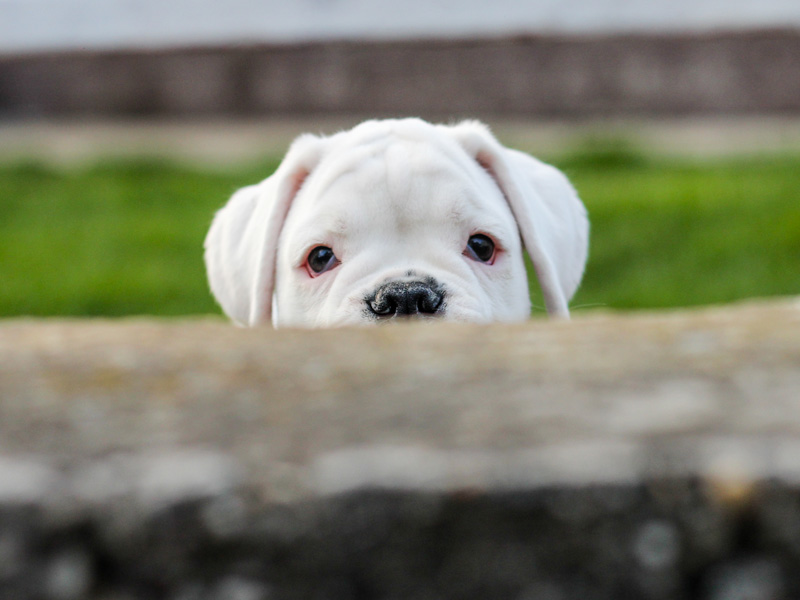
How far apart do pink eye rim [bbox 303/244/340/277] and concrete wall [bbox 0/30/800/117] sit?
256 inches

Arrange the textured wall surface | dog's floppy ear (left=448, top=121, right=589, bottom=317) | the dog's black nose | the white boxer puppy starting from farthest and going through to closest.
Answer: dog's floppy ear (left=448, top=121, right=589, bottom=317)
the white boxer puppy
the dog's black nose
the textured wall surface

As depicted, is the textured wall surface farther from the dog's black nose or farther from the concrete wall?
the concrete wall

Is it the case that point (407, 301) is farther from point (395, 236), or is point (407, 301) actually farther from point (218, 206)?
point (218, 206)

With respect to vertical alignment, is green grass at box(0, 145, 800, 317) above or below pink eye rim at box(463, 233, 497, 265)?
below

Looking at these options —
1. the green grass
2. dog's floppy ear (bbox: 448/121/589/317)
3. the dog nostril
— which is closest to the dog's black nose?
the dog nostril

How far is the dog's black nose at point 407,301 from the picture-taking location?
10.0ft

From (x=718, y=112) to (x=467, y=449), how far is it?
388 inches

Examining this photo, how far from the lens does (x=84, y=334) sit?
6.10 ft

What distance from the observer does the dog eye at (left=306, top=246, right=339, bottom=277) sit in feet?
11.6

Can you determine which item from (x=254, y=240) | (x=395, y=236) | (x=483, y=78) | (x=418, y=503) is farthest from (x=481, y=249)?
(x=483, y=78)

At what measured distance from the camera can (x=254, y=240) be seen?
3.87 m

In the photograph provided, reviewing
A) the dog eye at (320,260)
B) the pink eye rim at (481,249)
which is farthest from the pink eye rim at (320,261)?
the pink eye rim at (481,249)

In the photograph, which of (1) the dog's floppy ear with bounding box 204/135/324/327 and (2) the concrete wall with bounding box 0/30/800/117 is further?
(2) the concrete wall with bounding box 0/30/800/117

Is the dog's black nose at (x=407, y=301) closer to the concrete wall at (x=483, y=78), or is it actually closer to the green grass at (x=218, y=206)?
the green grass at (x=218, y=206)
